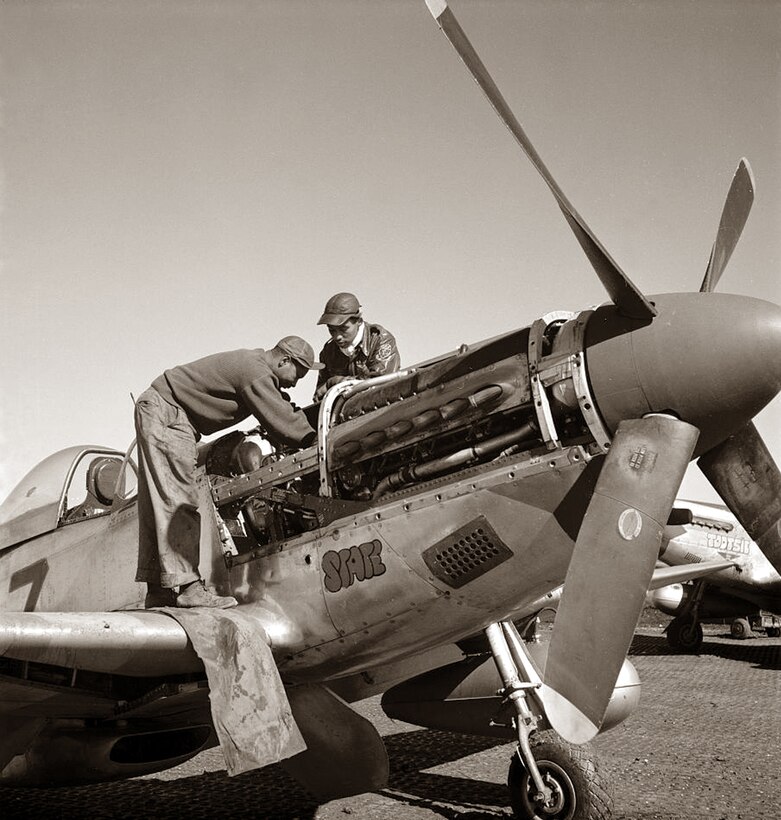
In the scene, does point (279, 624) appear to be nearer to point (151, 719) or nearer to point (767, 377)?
point (151, 719)

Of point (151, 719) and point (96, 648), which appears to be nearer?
point (96, 648)

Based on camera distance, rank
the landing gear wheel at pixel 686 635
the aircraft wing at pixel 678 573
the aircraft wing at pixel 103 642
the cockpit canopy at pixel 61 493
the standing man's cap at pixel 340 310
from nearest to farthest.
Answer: the aircraft wing at pixel 103 642 → the standing man's cap at pixel 340 310 → the cockpit canopy at pixel 61 493 → the aircraft wing at pixel 678 573 → the landing gear wheel at pixel 686 635

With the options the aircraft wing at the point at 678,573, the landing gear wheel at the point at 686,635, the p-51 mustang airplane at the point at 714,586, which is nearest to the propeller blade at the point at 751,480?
the aircraft wing at the point at 678,573

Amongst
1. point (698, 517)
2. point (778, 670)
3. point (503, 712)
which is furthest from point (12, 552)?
point (698, 517)

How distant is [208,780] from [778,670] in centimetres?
994

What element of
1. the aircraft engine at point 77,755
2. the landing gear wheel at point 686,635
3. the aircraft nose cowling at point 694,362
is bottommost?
the landing gear wheel at point 686,635

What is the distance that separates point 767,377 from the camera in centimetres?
366

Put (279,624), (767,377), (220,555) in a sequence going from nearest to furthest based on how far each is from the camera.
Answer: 1. (767,377)
2. (279,624)
3. (220,555)

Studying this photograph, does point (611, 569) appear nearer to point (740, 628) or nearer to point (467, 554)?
point (467, 554)

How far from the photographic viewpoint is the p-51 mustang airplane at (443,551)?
12.0 feet

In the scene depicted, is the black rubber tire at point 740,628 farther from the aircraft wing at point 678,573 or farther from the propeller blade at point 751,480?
the propeller blade at point 751,480

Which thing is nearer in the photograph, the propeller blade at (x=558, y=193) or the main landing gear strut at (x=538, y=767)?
the propeller blade at (x=558, y=193)

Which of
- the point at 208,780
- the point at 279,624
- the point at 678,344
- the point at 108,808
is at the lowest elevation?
the point at 208,780

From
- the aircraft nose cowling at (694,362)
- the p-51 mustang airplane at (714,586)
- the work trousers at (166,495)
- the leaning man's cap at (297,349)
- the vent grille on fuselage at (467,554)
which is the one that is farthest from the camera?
the p-51 mustang airplane at (714,586)
